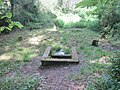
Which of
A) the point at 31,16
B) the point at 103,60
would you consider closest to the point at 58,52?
the point at 103,60

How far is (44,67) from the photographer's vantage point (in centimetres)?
713

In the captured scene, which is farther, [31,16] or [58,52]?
[31,16]

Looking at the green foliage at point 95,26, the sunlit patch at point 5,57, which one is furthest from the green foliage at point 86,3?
the green foliage at point 95,26

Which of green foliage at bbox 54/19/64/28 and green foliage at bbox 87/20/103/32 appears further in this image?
green foliage at bbox 54/19/64/28

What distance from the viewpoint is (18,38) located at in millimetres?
11992

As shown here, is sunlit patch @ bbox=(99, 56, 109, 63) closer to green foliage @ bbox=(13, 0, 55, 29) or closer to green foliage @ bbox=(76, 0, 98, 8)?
green foliage @ bbox=(76, 0, 98, 8)

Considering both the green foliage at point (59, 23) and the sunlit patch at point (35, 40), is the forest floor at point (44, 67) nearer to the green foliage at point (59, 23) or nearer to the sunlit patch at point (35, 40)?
the sunlit patch at point (35, 40)

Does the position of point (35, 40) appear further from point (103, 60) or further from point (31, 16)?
point (103, 60)

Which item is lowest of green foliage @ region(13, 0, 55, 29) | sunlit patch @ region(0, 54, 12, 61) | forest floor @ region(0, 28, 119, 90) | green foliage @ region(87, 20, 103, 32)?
sunlit patch @ region(0, 54, 12, 61)

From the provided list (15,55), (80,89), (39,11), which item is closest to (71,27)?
(39,11)

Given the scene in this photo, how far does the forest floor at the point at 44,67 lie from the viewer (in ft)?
17.3

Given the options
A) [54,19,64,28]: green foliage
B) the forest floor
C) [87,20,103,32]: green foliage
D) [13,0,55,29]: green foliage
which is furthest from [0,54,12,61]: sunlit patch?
[54,19,64,28]: green foliage

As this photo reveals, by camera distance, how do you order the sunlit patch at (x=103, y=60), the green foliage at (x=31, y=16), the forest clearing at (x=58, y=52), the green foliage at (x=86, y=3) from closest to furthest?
1. the green foliage at (x=86, y=3)
2. the forest clearing at (x=58, y=52)
3. the sunlit patch at (x=103, y=60)
4. the green foliage at (x=31, y=16)

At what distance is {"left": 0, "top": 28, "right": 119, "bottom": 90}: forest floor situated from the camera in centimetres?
527
